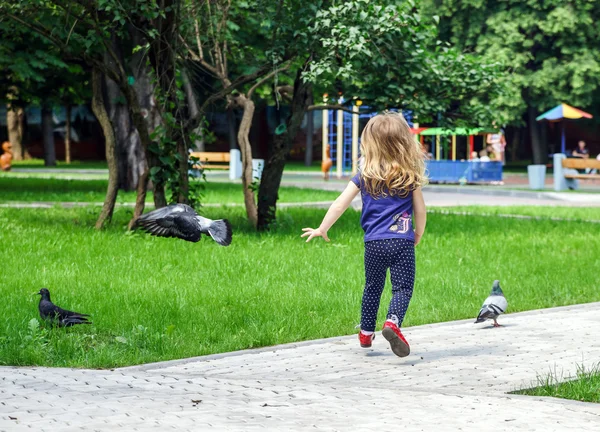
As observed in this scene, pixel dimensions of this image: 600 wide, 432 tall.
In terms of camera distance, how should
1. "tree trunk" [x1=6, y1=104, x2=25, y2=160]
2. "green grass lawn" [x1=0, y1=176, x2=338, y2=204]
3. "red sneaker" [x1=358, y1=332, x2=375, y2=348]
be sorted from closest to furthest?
1. "red sneaker" [x1=358, y1=332, x2=375, y2=348]
2. "green grass lawn" [x1=0, y1=176, x2=338, y2=204]
3. "tree trunk" [x1=6, y1=104, x2=25, y2=160]

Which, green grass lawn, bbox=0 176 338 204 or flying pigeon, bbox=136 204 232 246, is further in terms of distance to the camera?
green grass lawn, bbox=0 176 338 204

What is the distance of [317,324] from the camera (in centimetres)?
802

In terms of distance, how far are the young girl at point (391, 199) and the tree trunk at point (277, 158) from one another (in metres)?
8.61

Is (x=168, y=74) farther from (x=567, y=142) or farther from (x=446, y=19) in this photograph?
(x=567, y=142)

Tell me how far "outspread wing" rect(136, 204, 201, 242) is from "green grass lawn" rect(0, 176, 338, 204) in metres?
13.5

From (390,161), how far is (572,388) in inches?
68.8

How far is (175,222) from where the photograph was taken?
7547mm

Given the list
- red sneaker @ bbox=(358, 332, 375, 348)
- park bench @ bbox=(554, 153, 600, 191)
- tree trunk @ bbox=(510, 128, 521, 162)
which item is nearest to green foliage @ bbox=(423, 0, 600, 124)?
park bench @ bbox=(554, 153, 600, 191)

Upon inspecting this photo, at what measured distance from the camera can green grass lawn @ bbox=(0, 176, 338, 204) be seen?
73.5 ft

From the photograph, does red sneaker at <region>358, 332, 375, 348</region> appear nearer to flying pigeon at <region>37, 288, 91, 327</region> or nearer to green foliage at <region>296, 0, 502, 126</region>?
flying pigeon at <region>37, 288, 91, 327</region>

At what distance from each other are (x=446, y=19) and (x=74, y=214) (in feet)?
101

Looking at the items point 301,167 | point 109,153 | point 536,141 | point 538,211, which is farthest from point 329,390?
point 301,167

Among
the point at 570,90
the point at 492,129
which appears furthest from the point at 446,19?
the point at 492,129

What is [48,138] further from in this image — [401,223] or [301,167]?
[401,223]
